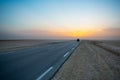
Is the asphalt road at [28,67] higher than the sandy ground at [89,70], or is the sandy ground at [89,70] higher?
the asphalt road at [28,67]

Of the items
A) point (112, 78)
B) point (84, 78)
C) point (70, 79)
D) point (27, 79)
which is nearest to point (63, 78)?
point (70, 79)

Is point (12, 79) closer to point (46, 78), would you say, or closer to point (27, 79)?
point (27, 79)

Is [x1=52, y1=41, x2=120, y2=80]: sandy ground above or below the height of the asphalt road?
below

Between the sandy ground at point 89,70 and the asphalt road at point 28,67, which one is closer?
the asphalt road at point 28,67

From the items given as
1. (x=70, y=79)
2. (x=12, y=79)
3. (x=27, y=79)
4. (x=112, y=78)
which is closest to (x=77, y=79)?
(x=70, y=79)

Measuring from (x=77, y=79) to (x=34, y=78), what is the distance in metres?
1.98

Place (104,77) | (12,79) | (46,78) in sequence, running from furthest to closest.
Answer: (104,77), (46,78), (12,79)

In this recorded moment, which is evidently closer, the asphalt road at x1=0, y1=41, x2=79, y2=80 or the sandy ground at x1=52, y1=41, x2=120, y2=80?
the asphalt road at x1=0, y1=41, x2=79, y2=80

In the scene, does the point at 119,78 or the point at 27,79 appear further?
the point at 119,78

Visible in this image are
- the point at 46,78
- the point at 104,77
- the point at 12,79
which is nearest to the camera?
the point at 12,79

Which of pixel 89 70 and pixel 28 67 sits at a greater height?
pixel 28 67

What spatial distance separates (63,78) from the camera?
8.70m

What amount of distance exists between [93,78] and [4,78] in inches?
160

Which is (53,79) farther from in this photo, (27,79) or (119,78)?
(119,78)
